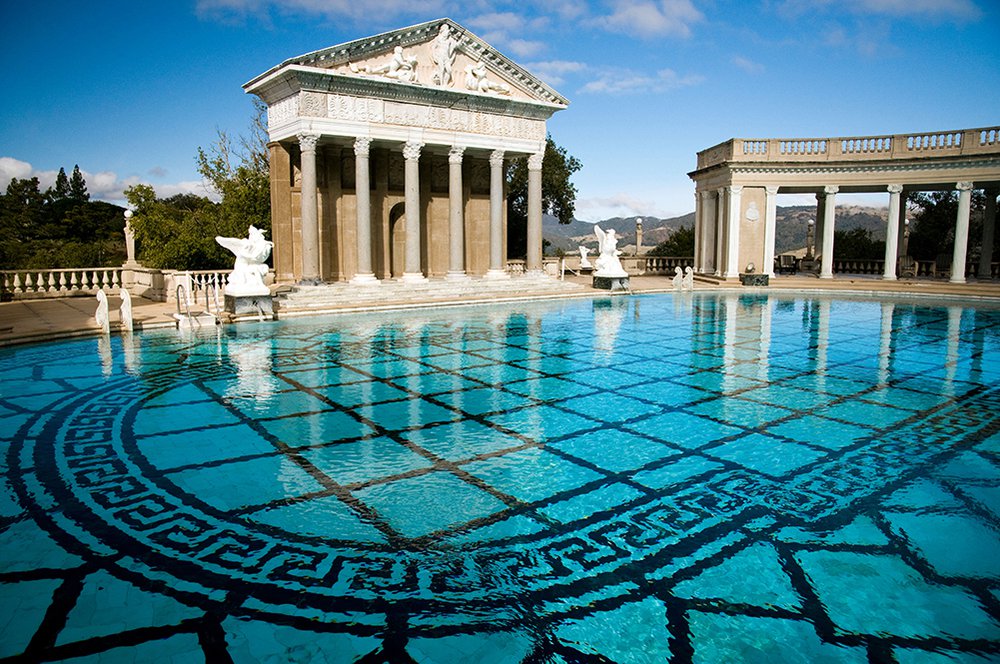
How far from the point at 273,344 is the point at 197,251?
22.1 meters

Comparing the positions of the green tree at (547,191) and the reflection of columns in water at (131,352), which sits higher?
the green tree at (547,191)

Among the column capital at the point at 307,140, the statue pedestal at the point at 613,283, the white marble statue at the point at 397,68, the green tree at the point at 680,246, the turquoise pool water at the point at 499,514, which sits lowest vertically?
the turquoise pool water at the point at 499,514

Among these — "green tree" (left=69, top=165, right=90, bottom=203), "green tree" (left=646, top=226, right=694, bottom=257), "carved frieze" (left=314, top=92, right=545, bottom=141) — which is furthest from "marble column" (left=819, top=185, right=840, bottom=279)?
"green tree" (left=69, top=165, right=90, bottom=203)

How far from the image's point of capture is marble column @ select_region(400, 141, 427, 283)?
22.6 meters

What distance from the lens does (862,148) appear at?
2758 centimetres

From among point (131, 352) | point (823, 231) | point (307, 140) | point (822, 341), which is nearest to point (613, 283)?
point (823, 231)

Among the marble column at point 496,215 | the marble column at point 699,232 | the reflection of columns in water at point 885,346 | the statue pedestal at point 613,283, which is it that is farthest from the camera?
the marble column at point 699,232

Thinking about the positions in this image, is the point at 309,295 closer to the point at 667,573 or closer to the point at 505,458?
the point at 505,458

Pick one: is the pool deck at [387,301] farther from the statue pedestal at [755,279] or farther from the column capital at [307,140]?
the column capital at [307,140]

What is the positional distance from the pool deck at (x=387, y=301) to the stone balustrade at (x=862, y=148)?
5.28 meters

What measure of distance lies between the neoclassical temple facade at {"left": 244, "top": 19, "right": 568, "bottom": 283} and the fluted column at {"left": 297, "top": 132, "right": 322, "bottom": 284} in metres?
0.03

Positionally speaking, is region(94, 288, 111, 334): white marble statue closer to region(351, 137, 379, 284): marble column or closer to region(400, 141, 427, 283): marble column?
region(351, 137, 379, 284): marble column

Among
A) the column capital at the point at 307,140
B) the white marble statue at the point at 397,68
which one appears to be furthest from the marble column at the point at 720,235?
A: the column capital at the point at 307,140

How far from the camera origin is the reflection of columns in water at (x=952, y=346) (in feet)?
33.6
